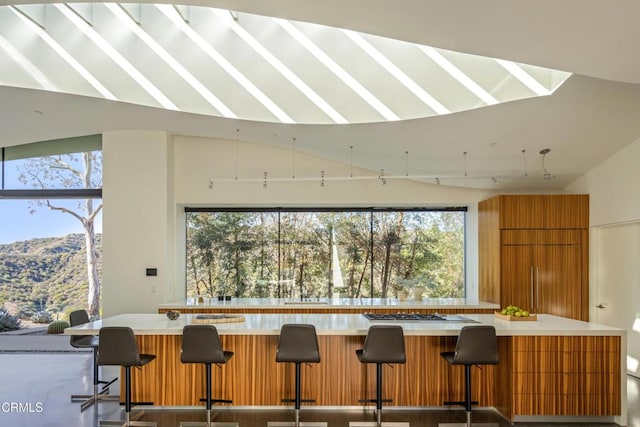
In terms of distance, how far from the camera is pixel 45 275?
849 cm

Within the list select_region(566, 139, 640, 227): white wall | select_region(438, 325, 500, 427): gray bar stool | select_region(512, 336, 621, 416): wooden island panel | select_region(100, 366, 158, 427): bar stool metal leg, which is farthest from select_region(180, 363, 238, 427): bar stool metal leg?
select_region(566, 139, 640, 227): white wall

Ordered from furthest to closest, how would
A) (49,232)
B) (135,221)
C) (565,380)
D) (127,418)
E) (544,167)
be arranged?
1. (49,232)
2. (135,221)
3. (544,167)
4. (565,380)
5. (127,418)

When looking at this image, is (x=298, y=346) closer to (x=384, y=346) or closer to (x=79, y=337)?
(x=384, y=346)

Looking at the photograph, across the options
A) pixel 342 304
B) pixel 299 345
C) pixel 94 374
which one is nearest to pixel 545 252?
pixel 342 304

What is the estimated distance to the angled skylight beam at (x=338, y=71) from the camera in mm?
5589

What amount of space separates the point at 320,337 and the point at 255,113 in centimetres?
317

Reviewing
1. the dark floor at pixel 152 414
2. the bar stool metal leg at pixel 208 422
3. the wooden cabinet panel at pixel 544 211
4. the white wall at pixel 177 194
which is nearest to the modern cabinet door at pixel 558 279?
the wooden cabinet panel at pixel 544 211

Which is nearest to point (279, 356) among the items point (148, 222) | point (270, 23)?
point (270, 23)

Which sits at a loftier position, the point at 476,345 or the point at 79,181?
the point at 79,181

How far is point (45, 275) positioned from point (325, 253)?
5114 mm

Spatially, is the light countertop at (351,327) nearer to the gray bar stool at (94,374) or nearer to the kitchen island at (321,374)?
the kitchen island at (321,374)

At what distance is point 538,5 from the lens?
2.96m

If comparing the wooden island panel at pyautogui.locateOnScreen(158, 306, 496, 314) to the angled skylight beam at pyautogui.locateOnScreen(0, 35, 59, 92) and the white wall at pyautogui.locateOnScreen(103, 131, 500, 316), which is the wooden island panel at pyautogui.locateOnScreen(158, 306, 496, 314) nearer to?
the white wall at pyautogui.locateOnScreen(103, 131, 500, 316)

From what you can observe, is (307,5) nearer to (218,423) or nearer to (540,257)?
(218,423)
